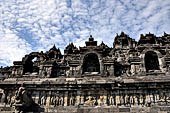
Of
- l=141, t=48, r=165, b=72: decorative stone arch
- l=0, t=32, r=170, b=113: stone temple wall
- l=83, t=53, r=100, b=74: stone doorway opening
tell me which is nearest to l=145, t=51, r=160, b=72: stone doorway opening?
l=0, t=32, r=170, b=113: stone temple wall

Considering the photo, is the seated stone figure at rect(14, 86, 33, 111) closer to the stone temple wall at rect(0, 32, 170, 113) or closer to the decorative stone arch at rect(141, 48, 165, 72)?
the stone temple wall at rect(0, 32, 170, 113)

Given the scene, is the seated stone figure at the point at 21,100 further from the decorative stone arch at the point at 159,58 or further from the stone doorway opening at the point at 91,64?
the decorative stone arch at the point at 159,58

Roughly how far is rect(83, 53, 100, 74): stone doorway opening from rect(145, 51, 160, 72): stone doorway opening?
4.40 meters

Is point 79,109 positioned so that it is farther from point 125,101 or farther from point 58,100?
point 125,101

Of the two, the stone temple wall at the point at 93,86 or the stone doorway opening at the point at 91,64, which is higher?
the stone doorway opening at the point at 91,64

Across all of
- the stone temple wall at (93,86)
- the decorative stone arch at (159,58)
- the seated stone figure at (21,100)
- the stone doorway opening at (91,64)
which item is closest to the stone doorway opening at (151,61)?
the stone temple wall at (93,86)

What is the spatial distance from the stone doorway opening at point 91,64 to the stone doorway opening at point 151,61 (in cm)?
440

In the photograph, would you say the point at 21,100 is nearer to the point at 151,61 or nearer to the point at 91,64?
the point at 91,64

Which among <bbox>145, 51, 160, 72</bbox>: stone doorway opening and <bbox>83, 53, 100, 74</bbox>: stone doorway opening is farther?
<bbox>83, 53, 100, 74</bbox>: stone doorway opening

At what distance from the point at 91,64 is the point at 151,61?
5450 millimetres

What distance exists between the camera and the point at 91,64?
16.2 metres

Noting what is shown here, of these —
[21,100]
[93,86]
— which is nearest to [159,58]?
[93,86]

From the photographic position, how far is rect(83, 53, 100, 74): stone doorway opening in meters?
15.8

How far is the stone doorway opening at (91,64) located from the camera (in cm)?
1576
